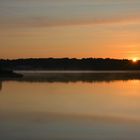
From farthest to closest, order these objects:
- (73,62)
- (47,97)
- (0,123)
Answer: (73,62) → (47,97) → (0,123)

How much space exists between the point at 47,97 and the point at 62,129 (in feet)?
31.6

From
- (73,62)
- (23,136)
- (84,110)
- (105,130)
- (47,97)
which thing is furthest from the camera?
(73,62)

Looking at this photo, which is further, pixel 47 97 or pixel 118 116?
pixel 47 97

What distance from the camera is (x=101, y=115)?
49.4ft

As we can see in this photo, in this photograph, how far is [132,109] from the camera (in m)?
16.5

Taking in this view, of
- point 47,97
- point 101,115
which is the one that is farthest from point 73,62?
point 101,115

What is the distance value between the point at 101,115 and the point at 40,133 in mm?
3970

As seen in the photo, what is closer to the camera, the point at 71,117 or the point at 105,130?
the point at 105,130

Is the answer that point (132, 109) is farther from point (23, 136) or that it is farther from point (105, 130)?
point (23, 136)

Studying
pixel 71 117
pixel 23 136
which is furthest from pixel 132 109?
pixel 23 136

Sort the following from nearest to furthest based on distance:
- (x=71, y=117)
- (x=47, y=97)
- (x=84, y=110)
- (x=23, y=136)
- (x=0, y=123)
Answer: (x=23, y=136) → (x=0, y=123) → (x=71, y=117) → (x=84, y=110) → (x=47, y=97)

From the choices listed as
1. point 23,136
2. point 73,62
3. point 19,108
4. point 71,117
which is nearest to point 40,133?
point 23,136

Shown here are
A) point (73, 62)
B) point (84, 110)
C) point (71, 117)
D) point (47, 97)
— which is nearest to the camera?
point (71, 117)

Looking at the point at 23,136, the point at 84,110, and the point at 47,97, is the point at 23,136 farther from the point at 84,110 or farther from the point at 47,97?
the point at 47,97
